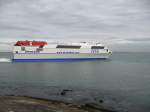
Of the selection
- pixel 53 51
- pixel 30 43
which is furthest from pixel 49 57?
pixel 30 43

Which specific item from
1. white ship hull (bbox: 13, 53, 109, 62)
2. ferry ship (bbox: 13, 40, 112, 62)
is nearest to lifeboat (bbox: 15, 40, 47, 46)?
ferry ship (bbox: 13, 40, 112, 62)

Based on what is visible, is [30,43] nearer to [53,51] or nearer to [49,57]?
[49,57]

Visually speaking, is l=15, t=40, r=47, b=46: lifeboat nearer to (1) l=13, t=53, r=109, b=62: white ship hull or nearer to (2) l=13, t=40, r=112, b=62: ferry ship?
(2) l=13, t=40, r=112, b=62: ferry ship

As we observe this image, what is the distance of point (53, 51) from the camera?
67875 millimetres

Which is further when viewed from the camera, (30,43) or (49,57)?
(49,57)

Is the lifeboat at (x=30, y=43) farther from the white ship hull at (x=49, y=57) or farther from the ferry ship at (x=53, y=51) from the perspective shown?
the white ship hull at (x=49, y=57)

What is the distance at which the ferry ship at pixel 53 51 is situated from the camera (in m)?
66.4

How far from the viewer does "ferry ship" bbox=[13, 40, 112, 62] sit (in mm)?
66375

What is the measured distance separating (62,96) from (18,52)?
51846 millimetres

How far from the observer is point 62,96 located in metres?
17.3

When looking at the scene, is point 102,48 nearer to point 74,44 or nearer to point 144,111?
point 74,44

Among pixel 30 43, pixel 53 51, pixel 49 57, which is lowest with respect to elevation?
pixel 49 57

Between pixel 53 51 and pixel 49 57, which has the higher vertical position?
pixel 53 51

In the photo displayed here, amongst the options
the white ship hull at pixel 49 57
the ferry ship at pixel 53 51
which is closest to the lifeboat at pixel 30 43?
the ferry ship at pixel 53 51
